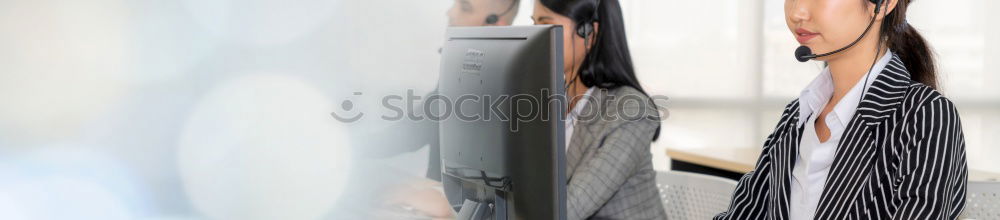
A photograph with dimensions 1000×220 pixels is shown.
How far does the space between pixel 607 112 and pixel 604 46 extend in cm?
11

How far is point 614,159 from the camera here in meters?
1.36

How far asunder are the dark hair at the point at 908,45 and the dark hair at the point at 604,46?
50 centimetres

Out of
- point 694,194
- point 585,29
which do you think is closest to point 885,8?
point 585,29

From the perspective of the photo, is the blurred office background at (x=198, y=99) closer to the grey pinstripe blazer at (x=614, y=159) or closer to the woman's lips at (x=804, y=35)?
the grey pinstripe blazer at (x=614, y=159)

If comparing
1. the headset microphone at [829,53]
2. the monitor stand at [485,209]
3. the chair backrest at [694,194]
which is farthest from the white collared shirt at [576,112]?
the headset microphone at [829,53]

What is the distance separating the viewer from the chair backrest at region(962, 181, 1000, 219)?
140cm

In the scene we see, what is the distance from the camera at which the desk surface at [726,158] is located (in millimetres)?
2057

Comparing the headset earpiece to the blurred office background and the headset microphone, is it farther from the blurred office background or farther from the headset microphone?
the blurred office background

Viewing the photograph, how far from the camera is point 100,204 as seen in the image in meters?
2.24

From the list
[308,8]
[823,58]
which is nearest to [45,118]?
[308,8]

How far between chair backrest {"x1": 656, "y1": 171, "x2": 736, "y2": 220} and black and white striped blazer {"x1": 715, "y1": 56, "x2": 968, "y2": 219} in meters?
0.54

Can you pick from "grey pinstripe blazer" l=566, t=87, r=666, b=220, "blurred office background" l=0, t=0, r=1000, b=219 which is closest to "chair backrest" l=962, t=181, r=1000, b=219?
"grey pinstripe blazer" l=566, t=87, r=666, b=220

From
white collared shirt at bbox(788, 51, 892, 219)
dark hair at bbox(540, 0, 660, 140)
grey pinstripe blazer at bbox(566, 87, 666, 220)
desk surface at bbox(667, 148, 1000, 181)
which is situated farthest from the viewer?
desk surface at bbox(667, 148, 1000, 181)

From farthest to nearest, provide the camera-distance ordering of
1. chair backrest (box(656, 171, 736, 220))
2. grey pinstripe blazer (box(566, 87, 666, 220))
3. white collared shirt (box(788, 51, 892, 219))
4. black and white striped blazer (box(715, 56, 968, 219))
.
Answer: chair backrest (box(656, 171, 736, 220)) → grey pinstripe blazer (box(566, 87, 666, 220)) → white collared shirt (box(788, 51, 892, 219)) → black and white striped blazer (box(715, 56, 968, 219))
